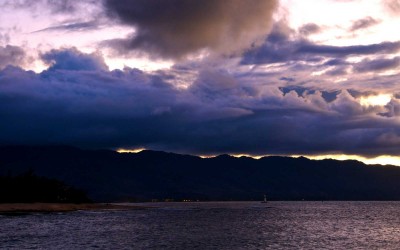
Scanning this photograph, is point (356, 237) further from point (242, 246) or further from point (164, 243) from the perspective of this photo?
point (164, 243)

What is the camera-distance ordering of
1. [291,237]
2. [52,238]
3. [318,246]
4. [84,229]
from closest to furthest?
[318,246], [52,238], [291,237], [84,229]

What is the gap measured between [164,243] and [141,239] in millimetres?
9415

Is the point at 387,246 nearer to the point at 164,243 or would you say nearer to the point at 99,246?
the point at 164,243

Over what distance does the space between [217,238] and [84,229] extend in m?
34.8

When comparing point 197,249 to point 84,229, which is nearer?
point 197,249

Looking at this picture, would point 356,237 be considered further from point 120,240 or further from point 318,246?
point 120,240

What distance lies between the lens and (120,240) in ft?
358

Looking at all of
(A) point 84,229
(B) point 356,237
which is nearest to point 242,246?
(B) point 356,237

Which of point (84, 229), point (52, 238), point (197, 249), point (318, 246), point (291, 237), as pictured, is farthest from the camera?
point (84, 229)

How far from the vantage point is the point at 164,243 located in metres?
104

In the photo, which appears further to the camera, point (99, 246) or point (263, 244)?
point (263, 244)

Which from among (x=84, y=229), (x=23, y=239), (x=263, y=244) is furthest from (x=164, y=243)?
(x=84, y=229)

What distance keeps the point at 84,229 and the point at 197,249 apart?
46671 millimetres

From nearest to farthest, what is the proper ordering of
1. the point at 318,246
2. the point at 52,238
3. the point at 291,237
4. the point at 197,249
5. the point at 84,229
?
the point at 197,249
the point at 318,246
the point at 52,238
the point at 291,237
the point at 84,229
